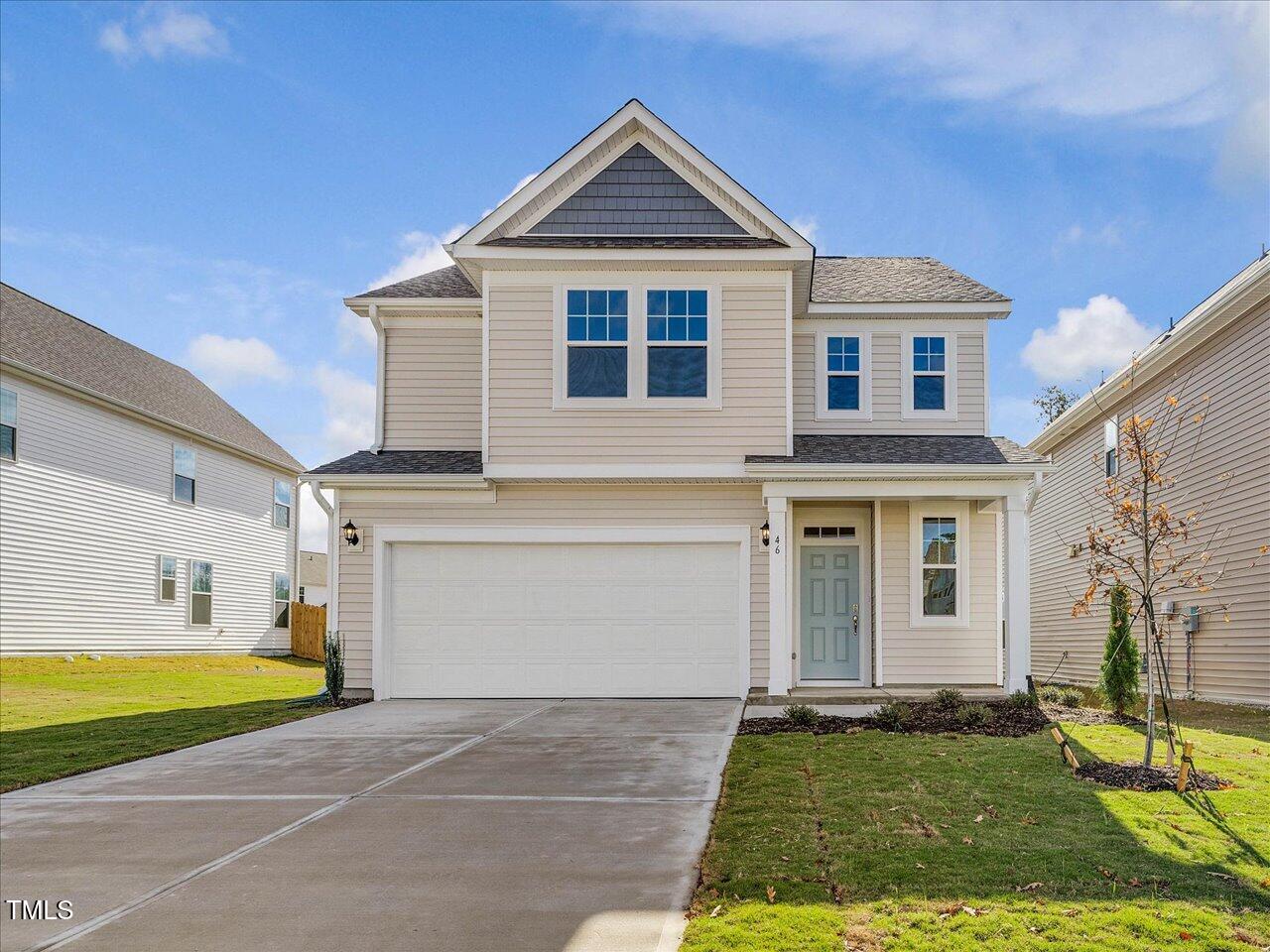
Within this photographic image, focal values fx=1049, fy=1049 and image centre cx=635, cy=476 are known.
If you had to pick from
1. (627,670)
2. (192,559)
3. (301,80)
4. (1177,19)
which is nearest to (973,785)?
(627,670)

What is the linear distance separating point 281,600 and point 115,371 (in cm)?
A: 843

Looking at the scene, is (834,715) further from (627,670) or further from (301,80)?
(301,80)

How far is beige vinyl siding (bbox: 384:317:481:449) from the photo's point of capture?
49.9ft

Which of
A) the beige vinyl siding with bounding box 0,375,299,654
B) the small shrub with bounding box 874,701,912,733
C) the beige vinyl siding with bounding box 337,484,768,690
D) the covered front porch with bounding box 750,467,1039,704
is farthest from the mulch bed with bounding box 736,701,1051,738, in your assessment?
Result: the beige vinyl siding with bounding box 0,375,299,654

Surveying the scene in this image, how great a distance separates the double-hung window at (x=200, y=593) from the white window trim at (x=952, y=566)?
59.9ft

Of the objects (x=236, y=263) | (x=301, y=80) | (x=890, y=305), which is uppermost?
(x=301, y=80)

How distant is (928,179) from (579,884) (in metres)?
16.2

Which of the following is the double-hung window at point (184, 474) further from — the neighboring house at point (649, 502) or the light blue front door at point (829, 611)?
the light blue front door at point (829, 611)

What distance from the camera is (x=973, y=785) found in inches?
302

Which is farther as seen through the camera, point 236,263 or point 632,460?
point 236,263

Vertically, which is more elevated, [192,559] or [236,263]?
[236,263]

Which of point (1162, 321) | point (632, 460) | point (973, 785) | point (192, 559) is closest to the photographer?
point (973, 785)

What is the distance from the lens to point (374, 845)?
20.9 ft

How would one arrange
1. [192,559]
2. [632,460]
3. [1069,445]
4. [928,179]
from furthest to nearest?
[192,559] → [1069,445] → [928,179] → [632,460]
